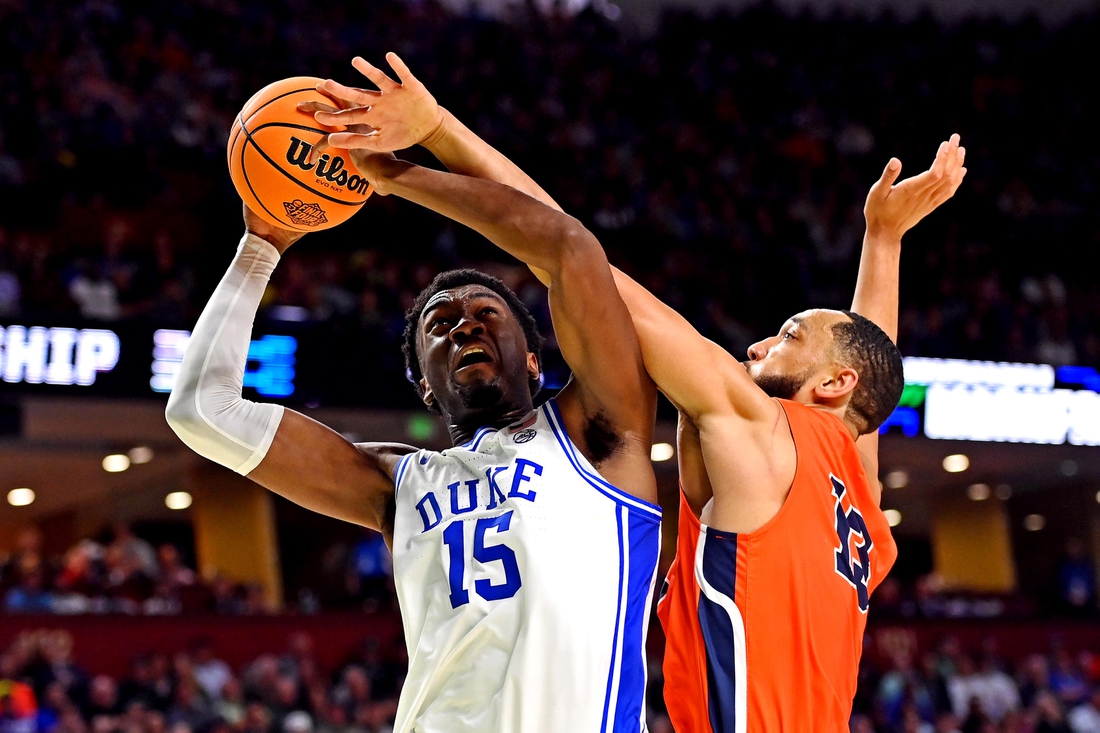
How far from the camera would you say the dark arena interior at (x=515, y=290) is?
10.9 meters

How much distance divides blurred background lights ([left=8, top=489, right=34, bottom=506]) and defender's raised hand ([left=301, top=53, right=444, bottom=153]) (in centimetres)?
1472

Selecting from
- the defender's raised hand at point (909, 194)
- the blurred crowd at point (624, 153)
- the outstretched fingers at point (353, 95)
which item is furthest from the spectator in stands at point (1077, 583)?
the outstretched fingers at point (353, 95)

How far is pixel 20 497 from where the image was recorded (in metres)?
16.2

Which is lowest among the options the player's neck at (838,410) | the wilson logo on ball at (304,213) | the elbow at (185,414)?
the player's neck at (838,410)

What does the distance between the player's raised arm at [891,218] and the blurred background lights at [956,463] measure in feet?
41.8

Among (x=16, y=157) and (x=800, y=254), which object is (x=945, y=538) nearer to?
(x=800, y=254)

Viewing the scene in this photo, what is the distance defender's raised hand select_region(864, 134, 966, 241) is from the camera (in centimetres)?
360

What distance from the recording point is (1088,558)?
59.6 feet

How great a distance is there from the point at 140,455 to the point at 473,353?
12743 mm

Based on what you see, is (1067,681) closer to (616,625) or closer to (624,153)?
(624,153)

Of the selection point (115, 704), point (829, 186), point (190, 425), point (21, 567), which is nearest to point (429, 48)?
point (829, 186)

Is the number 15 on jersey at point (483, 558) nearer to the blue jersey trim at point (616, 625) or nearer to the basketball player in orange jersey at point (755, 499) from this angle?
the blue jersey trim at point (616, 625)

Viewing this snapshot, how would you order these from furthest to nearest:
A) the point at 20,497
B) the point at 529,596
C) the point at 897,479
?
the point at 897,479
the point at 20,497
the point at 529,596

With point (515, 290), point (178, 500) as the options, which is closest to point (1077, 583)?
point (515, 290)
